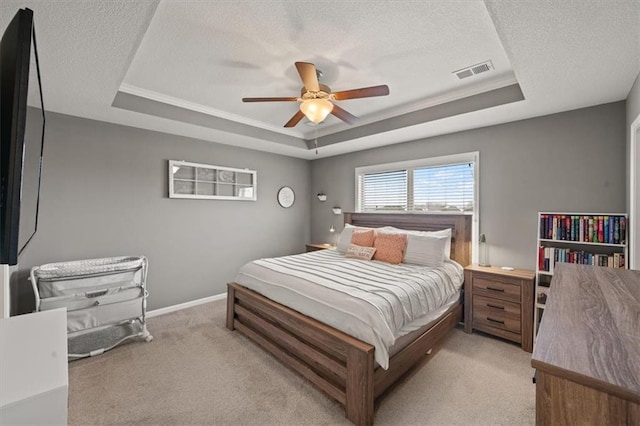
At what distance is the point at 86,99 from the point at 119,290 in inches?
75.1

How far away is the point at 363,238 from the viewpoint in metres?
3.73

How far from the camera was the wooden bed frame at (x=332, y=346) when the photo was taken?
1.84m

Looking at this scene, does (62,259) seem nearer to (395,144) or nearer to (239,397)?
(239,397)

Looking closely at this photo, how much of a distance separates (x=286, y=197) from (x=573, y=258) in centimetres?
408

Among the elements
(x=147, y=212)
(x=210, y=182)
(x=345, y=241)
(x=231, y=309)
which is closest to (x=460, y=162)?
(x=345, y=241)

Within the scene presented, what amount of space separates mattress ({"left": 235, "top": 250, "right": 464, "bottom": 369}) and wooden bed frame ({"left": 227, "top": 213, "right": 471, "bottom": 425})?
0.29ft

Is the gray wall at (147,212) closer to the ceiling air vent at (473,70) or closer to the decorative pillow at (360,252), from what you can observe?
the decorative pillow at (360,252)

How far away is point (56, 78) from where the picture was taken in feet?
7.25

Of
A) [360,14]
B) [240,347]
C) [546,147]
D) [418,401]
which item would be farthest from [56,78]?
[546,147]

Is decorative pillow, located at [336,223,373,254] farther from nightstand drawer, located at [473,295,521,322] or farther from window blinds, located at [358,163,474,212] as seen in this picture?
nightstand drawer, located at [473,295,521,322]

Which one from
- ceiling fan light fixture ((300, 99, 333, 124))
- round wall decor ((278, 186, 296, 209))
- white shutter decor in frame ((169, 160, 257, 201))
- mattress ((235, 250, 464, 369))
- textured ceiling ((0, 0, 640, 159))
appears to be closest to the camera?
textured ceiling ((0, 0, 640, 159))

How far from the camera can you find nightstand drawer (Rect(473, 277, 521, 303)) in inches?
113

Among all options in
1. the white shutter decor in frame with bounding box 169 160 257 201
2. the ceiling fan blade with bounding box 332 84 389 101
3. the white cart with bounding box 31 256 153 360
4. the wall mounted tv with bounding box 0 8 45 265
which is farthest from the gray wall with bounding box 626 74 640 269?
the white cart with bounding box 31 256 153 360

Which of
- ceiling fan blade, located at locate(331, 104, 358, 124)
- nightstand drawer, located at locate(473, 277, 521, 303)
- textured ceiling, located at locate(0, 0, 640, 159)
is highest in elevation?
textured ceiling, located at locate(0, 0, 640, 159)
